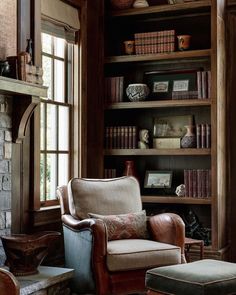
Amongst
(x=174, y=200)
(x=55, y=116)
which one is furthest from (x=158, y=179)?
(x=55, y=116)

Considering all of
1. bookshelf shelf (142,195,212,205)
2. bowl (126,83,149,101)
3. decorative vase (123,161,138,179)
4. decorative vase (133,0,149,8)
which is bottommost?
bookshelf shelf (142,195,212,205)

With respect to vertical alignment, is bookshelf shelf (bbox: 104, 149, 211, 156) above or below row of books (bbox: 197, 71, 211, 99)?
below

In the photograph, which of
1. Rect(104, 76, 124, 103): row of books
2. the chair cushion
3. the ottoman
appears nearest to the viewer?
the ottoman

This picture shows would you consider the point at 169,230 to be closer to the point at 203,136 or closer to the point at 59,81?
the point at 203,136

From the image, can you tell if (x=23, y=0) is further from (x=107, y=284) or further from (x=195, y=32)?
(x=107, y=284)

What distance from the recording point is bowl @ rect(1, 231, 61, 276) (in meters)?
3.39

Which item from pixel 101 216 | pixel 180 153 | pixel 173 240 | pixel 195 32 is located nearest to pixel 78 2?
pixel 195 32

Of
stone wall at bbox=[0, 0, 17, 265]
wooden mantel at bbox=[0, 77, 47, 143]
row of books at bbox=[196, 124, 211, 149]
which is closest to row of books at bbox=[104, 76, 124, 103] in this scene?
row of books at bbox=[196, 124, 211, 149]

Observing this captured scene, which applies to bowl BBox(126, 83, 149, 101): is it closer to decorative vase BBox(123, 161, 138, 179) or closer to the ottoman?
decorative vase BBox(123, 161, 138, 179)

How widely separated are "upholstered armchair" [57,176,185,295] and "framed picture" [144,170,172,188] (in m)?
0.70

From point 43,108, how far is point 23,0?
36.7 inches

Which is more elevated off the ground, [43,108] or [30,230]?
→ [43,108]

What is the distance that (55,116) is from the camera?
461cm

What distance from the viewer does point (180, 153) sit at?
4.76 m
